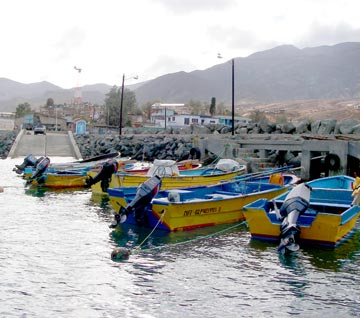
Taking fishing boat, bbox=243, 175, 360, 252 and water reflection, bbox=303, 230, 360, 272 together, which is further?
fishing boat, bbox=243, 175, 360, 252

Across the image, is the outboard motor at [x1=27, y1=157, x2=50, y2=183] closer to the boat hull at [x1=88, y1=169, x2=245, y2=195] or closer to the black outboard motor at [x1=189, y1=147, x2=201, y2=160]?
the boat hull at [x1=88, y1=169, x2=245, y2=195]

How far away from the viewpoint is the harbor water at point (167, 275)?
374 inches

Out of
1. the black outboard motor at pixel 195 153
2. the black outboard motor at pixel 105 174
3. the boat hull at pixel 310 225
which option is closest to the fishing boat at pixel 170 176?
the black outboard motor at pixel 105 174

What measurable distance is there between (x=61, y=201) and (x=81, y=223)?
552 cm

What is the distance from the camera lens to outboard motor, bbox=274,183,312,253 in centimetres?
1300

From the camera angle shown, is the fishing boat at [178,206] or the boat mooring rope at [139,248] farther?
the fishing boat at [178,206]

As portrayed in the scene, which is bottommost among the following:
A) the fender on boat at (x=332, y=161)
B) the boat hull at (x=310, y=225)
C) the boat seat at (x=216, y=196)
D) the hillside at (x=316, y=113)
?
the boat hull at (x=310, y=225)

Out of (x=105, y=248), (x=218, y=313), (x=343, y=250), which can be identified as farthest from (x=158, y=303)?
(x=343, y=250)

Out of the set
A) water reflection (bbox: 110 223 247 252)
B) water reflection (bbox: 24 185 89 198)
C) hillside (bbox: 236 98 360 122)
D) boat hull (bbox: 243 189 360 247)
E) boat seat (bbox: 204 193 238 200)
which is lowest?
Result: water reflection (bbox: 110 223 247 252)

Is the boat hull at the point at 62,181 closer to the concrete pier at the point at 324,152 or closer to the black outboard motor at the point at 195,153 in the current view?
the concrete pier at the point at 324,152

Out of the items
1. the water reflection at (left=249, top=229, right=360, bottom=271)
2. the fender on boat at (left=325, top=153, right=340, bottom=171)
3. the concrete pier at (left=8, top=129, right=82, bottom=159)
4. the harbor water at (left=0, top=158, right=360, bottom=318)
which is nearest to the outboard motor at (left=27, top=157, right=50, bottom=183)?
the harbor water at (left=0, top=158, right=360, bottom=318)

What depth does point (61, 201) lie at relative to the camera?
74.0ft

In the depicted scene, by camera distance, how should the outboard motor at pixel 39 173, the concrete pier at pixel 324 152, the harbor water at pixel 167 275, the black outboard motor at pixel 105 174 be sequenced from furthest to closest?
the outboard motor at pixel 39 173
the concrete pier at pixel 324 152
the black outboard motor at pixel 105 174
the harbor water at pixel 167 275

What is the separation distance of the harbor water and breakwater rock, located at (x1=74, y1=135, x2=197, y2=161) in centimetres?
2518
